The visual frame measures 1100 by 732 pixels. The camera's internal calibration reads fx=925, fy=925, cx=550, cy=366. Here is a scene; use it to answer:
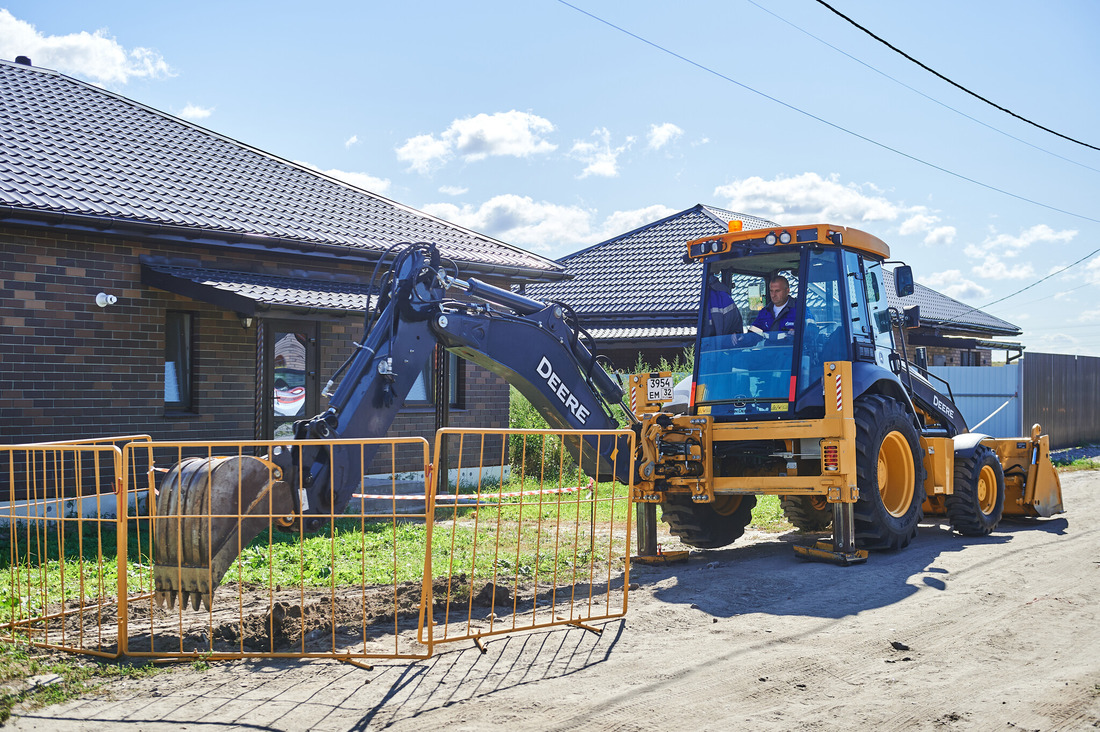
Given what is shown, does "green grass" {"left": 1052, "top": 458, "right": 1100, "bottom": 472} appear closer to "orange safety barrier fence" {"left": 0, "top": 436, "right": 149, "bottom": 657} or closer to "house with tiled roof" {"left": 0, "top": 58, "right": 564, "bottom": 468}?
"house with tiled roof" {"left": 0, "top": 58, "right": 564, "bottom": 468}

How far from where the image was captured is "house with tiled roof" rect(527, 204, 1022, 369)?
21.3 metres

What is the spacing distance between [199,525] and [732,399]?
16.1 ft

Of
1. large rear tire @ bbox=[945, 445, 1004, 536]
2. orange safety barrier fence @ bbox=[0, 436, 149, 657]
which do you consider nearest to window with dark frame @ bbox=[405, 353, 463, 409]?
orange safety barrier fence @ bbox=[0, 436, 149, 657]

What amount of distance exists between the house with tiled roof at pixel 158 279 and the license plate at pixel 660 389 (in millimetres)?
4971

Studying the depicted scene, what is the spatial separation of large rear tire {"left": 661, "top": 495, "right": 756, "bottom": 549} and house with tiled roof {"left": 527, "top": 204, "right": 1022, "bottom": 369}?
835 centimetres

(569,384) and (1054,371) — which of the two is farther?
(1054,371)

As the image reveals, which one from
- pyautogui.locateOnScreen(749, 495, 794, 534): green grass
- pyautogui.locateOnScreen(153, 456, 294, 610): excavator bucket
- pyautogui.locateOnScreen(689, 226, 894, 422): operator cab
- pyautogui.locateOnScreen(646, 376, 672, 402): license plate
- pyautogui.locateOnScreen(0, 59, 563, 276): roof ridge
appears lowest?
pyautogui.locateOnScreen(749, 495, 794, 534): green grass

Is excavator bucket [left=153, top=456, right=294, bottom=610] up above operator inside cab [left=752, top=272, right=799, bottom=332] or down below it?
below

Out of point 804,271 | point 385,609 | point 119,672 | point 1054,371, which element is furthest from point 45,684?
point 1054,371

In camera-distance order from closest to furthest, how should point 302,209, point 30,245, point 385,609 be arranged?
point 385,609 < point 30,245 < point 302,209

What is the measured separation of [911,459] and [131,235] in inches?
369

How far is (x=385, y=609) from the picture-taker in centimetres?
662

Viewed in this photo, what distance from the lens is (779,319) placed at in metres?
8.56

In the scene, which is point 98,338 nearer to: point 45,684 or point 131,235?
point 131,235
